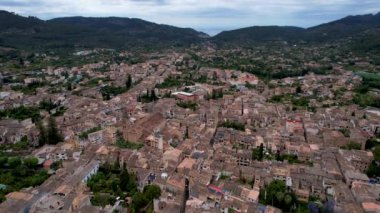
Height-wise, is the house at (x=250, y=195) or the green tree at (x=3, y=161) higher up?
the house at (x=250, y=195)

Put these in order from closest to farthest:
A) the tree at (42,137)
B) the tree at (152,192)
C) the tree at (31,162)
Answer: the tree at (152,192), the tree at (31,162), the tree at (42,137)

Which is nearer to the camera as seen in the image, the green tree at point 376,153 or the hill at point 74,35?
the green tree at point 376,153

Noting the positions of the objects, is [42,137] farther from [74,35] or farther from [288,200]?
[74,35]

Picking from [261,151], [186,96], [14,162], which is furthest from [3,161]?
[186,96]

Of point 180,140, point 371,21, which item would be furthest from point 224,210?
point 371,21

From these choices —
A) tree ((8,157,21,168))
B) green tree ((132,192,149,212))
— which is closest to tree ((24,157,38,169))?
tree ((8,157,21,168))

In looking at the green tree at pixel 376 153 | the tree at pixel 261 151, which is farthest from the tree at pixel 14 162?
the green tree at pixel 376 153

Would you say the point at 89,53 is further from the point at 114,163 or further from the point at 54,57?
the point at 114,163

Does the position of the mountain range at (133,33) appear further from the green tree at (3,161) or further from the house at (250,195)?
the house at (250,195)
